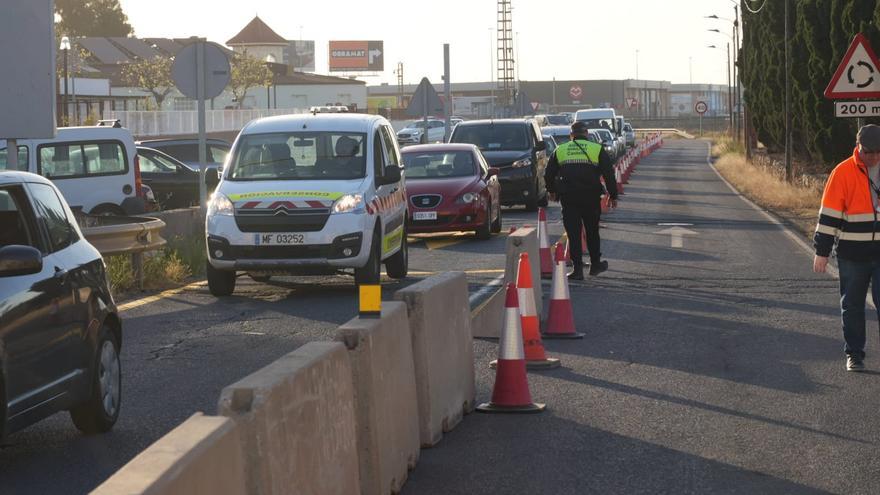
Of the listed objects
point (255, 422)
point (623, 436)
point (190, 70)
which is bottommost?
point (623, 436)

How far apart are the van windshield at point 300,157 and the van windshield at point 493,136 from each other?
50.4ft

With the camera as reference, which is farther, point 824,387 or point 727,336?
point 727,336

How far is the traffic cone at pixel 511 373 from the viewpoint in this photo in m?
9.80

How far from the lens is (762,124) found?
62781mm

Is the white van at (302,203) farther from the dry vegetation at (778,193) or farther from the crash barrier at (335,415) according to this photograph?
the dry vegetation at (778,193)

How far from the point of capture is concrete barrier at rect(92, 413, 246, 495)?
400 centimetres

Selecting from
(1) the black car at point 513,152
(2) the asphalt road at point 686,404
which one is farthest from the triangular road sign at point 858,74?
(1) the black car at point 513,152

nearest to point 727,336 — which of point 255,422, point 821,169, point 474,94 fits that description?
point 255,422

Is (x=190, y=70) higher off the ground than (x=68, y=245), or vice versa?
(x=190, y=70)

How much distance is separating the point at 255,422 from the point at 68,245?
14.2ft

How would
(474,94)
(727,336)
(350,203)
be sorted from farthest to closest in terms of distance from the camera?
(474,94)
(350,203)
(727,336)

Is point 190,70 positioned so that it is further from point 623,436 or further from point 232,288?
point 623,436

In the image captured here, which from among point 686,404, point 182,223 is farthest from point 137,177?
point 686,404

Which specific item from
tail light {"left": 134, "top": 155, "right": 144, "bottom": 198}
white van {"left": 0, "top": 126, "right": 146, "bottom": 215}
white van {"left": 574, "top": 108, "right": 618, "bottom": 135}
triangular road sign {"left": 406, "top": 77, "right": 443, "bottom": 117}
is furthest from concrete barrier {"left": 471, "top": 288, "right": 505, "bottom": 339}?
white van {"left": 574, "top": 108, "right": 618, "bottom": 135}
